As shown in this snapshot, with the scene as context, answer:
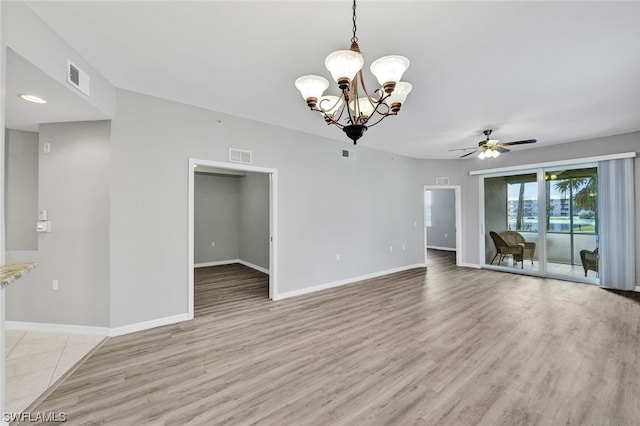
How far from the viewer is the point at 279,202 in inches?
176

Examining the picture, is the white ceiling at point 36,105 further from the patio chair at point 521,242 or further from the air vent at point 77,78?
the patio chair at point 521,242

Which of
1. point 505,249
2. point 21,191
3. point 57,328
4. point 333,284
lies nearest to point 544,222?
point 505,249

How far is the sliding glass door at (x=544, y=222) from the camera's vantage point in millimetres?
5430

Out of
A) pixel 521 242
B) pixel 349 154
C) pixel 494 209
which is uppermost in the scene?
pixel 349 154

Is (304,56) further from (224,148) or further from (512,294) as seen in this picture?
(512,294)

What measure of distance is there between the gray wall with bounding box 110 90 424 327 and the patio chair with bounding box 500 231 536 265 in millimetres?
2170

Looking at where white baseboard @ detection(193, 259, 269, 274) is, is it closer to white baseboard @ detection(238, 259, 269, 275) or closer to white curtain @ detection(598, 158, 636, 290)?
white baseboard @ detection(238, 259, 269, 275)

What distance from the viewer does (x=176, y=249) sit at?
354 centimetres

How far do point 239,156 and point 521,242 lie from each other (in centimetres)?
670

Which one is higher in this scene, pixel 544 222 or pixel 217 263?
pixel 544 222

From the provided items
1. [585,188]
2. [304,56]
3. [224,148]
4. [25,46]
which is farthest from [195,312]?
[585,188]

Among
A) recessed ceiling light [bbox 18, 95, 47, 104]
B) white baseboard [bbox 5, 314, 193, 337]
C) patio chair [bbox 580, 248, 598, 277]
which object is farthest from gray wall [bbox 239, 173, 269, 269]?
patio chair [bbox 580, 248, 598, 277]

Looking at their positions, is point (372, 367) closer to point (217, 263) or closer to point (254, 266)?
point (254, 266)

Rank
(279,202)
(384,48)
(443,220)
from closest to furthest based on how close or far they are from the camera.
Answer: (384,48)
(279,202)
(443,220)
